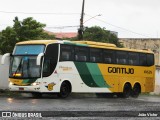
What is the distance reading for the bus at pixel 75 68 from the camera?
81.0ft

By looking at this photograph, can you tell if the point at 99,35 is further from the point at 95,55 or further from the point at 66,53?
the point at 66,53

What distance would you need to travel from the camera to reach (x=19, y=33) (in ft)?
133

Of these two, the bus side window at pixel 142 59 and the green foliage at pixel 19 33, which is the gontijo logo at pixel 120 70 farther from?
the green foliage at pixel 19 33

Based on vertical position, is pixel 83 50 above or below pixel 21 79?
above

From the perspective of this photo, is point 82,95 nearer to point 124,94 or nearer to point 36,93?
point 124,94

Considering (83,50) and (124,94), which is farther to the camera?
(124,94)

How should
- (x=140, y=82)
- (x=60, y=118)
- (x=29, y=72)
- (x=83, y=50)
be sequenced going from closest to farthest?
(x=60, y=118)
(x=29, y=72)
(x=83, y=50)
(x=140, y=82)

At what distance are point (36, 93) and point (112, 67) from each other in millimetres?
5719

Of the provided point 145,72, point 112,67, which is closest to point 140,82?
point 145,72

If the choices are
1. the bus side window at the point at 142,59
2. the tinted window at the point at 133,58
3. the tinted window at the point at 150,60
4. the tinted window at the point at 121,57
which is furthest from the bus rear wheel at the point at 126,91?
the tinted window at the point at 150,60

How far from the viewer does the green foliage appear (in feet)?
131

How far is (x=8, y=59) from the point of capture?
85.5 ft

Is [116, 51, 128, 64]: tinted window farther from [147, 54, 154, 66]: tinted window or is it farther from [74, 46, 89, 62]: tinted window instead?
[74, 46, 89, 62]: tinted window

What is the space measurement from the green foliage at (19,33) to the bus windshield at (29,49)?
557 inches
